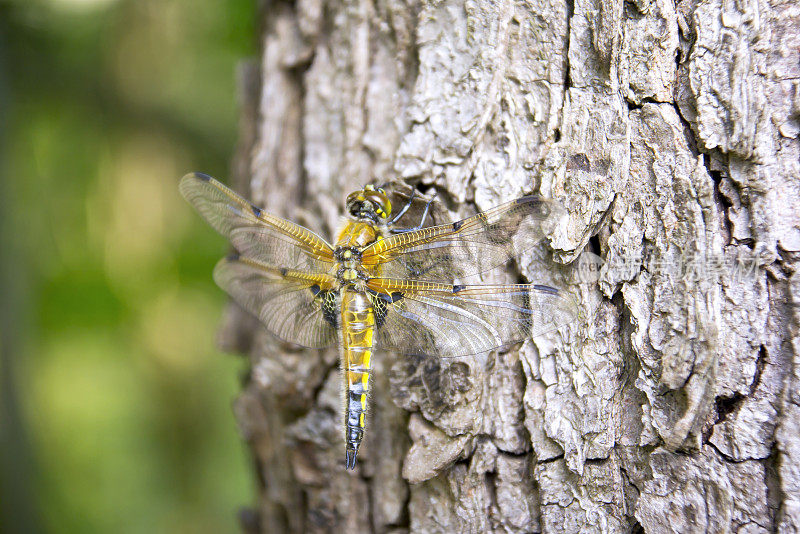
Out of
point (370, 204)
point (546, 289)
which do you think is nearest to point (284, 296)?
point (370, 204)

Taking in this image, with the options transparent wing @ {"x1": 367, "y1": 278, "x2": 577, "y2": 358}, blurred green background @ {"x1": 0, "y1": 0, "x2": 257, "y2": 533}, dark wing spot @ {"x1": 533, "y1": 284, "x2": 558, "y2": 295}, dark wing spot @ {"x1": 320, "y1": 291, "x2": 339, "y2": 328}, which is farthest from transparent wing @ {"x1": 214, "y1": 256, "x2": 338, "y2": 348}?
blurred green background @ {"x1": 0, "y1": 0, "x2": 257, "y2": 533}

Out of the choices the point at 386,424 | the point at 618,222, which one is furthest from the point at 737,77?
the point at 386,424

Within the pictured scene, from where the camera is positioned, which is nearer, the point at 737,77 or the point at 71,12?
the point at 737,77

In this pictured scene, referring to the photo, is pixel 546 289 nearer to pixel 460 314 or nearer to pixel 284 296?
pixel 460 314

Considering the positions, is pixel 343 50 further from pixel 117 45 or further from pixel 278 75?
pixel 117 45

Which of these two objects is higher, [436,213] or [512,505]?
[436,213]

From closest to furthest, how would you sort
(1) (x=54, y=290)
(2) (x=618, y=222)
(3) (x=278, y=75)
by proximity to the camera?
1. (2) (x=618, y=222)
2. (3) (x=278, y=75)
3. (1) (x=54, y=290)

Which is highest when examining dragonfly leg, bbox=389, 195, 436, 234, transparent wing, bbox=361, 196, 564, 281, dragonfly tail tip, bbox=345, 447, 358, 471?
dragonfly leg, bbox=389, 195, 436, 234

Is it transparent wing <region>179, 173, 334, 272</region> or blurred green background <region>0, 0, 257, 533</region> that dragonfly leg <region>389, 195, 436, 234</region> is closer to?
transparent wing <region>179, 173, 334, 272</region>
